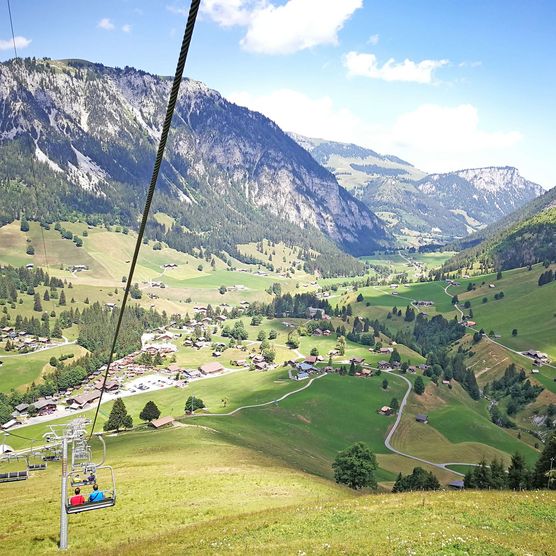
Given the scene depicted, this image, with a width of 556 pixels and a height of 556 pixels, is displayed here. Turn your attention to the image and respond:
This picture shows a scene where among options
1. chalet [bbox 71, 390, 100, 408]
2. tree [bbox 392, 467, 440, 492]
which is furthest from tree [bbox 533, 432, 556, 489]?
chalet [bbox 71, 390, 100, 408]

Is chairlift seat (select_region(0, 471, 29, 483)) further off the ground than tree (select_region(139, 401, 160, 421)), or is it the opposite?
chairlift seat (select_region(0, 471, 29, 483))

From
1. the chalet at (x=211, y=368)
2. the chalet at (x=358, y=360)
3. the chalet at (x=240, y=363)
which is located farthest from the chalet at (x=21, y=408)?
the chalet at (x=358, y=360)

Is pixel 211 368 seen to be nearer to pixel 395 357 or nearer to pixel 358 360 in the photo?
pixel 358 360

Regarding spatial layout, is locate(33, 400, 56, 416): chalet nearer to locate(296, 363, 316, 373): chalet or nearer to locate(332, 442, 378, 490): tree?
locate(296, 363, 316, 373): chalet

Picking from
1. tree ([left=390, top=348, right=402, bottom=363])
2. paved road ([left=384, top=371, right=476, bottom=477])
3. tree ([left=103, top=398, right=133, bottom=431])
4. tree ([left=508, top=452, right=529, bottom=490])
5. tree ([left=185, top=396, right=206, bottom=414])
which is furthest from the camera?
tree ([left=390, top=348, right=402, bottom=363])

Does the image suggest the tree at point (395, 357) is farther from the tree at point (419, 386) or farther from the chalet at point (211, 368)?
the chalet at point (211, 368)

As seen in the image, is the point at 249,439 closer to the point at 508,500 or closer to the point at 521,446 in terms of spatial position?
the point at 508,500

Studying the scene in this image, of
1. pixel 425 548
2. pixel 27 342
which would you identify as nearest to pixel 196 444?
pixel 425 548

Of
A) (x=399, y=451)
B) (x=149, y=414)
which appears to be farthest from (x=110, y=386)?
(x=399, y=451)
